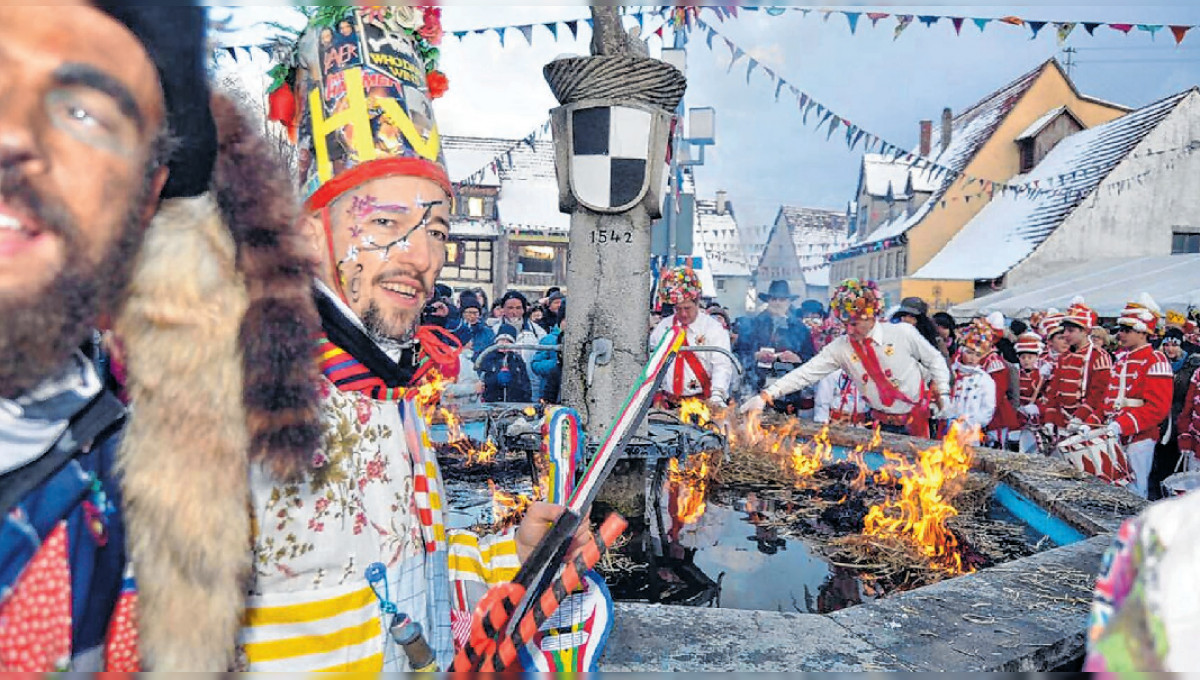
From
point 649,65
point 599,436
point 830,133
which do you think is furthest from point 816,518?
point 830,133

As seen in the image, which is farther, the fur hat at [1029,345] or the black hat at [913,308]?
the fur hat at [1029,345]

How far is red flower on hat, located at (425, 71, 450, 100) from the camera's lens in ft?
6.31

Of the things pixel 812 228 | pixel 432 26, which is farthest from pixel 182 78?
pixel 812 228

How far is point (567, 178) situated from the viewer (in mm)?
4824

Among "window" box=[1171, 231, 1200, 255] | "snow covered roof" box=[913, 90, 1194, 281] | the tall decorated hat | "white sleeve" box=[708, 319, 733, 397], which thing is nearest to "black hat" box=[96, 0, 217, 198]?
the tall decorated hat

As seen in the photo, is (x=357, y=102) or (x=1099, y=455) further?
(x=1099, y=455)

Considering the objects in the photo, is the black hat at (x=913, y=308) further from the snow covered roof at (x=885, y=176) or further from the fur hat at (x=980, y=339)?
the snow covered roof at (x=885, y=176)

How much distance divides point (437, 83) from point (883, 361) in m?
6.40

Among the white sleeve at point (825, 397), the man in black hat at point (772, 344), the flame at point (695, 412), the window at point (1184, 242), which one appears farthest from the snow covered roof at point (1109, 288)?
the flame at point (695, 412)

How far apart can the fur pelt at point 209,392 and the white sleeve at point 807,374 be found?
5.42 metres

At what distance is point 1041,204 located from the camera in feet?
85.4

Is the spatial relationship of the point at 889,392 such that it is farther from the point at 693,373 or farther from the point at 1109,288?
the point at 1109,288

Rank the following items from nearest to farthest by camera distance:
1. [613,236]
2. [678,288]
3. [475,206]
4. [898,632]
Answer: [898,632] < [613,236] < [678,288] < [475,206]

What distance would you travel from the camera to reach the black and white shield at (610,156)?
459cm
